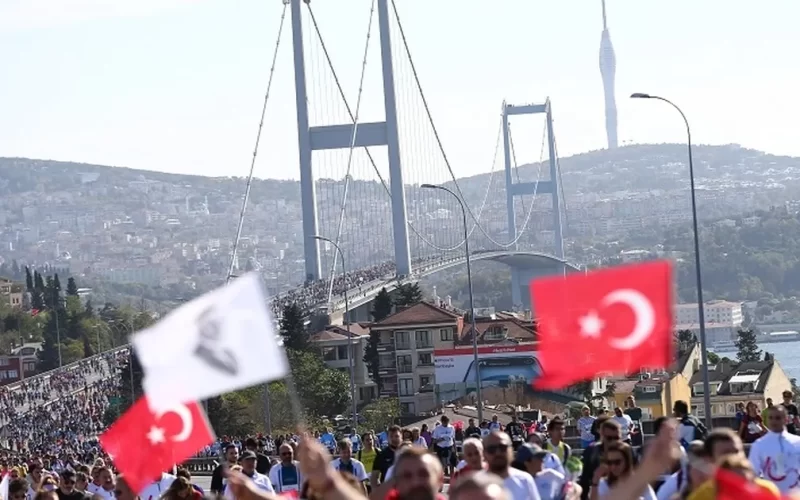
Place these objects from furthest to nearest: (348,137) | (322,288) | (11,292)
A: (11,292)
(348,137)
(322,288)

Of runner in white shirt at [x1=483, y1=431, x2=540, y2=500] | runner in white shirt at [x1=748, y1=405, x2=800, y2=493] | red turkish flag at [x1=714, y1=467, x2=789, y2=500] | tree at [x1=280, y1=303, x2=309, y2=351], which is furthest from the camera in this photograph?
tree at [x1=280, y1=303, x2=309, y2=351]

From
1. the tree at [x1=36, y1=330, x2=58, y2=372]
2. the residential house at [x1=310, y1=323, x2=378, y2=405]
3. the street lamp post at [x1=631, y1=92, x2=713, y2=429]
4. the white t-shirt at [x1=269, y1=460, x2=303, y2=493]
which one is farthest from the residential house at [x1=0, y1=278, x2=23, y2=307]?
the white t-shirt at [x1=269, y1=460, x2=303, y2=493]

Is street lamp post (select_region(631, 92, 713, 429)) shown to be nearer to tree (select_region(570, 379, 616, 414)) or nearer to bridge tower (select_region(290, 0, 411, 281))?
tree (select_region(570, 379, 616, 414))

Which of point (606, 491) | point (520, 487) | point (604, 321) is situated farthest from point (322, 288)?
point (604, 321)

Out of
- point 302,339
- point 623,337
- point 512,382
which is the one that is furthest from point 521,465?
point 302,339

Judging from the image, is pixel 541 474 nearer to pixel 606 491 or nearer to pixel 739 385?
pixel 606 491

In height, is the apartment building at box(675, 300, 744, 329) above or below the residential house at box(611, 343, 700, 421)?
below
